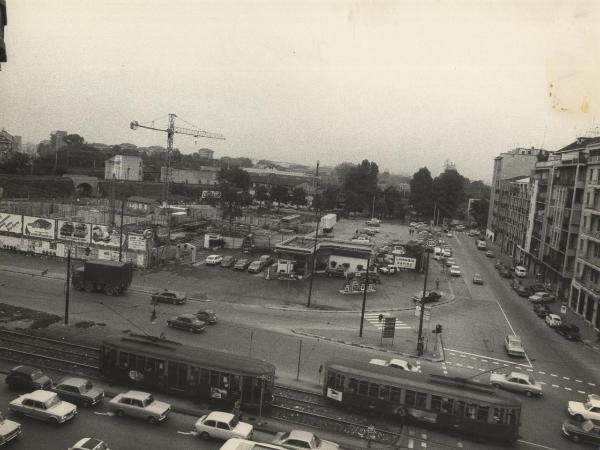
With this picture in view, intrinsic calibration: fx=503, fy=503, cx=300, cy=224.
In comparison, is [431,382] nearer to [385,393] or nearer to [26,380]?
[385,393]

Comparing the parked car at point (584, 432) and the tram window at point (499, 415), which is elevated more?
the tram window at point (499, 415)

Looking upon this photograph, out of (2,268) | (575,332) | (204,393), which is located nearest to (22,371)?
(204,393)

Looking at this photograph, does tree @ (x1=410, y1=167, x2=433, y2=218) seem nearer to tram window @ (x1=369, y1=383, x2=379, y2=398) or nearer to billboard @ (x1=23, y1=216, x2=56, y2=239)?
billboard @ (x1=23, y1=216, x2=56, y2=239)

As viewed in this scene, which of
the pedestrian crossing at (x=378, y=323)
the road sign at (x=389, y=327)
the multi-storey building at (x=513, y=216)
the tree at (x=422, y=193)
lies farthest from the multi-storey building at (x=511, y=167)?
the road sign at (x=389, y=327)

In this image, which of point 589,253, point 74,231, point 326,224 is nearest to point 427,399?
point 589,253

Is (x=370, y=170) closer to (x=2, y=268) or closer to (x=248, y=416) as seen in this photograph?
(x=2, y=268)

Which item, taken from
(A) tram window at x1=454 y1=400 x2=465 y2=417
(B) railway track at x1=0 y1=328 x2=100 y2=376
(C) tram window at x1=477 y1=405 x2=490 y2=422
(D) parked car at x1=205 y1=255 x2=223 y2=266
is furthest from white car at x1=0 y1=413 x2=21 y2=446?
(D) parked car at x1=205 y1=255 x2=223 y2=266

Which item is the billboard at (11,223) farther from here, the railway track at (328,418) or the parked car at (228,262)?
the railway track at (328,418)

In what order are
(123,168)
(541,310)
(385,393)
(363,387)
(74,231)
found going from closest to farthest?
(385,393) < (363,387) < (541,310) < (74,231) < (123,168)
